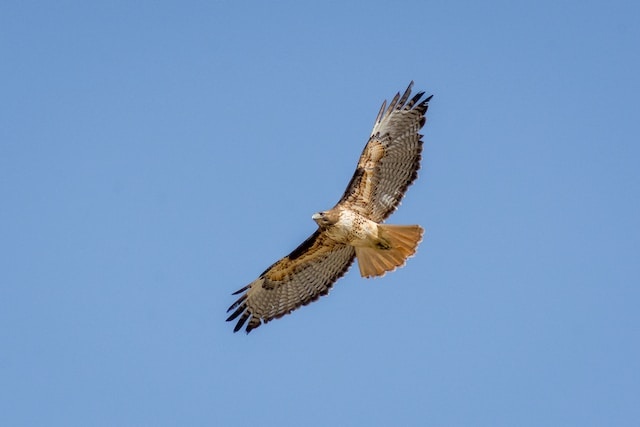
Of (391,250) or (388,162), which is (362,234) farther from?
(388,162)

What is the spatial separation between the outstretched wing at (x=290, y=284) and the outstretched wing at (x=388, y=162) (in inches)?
28.2

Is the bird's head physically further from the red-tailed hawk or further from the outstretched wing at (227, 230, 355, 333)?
the outstretched wing at (227, 230, 355, 333)

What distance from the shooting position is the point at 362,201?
14.6 meters

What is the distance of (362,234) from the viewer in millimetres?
14273

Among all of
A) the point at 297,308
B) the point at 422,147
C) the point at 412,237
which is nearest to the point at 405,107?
the point at 422,147

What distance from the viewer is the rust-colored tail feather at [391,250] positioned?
14117 millimetres

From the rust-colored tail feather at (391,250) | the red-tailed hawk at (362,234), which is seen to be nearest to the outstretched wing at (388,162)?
the red-tailed hawk at (362,234)

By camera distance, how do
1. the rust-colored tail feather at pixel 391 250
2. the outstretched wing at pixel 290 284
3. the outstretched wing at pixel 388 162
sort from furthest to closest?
the outstretched wing at pixel 290 284 → the outstretched wing at pixel 388 162 → the rust-colored tail feather at pixel 391 250

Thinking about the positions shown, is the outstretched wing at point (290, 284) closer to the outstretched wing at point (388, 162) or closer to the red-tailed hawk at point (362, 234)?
the red-tailed hawk at point (362, 234)

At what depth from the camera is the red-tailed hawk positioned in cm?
1429

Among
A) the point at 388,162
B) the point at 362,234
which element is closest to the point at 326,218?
the point at 362,234

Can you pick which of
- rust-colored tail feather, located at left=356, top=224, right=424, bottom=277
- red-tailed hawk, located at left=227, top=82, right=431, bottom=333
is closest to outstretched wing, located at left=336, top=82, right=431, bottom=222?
red-tailed hawk, located at left=227, top=82, right=431, bottom=333

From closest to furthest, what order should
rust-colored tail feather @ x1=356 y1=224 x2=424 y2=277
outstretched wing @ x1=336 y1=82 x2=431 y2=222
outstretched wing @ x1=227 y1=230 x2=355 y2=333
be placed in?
rust-colored tail feather @ x1=356 y1=224 x2=424 y2=277, outstretched wing @ x1=336 y1=82 x2=431 y2=222, outstretched wing @ x1=227 y1=230 x2=355 y2=333

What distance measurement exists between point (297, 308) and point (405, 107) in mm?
2887
